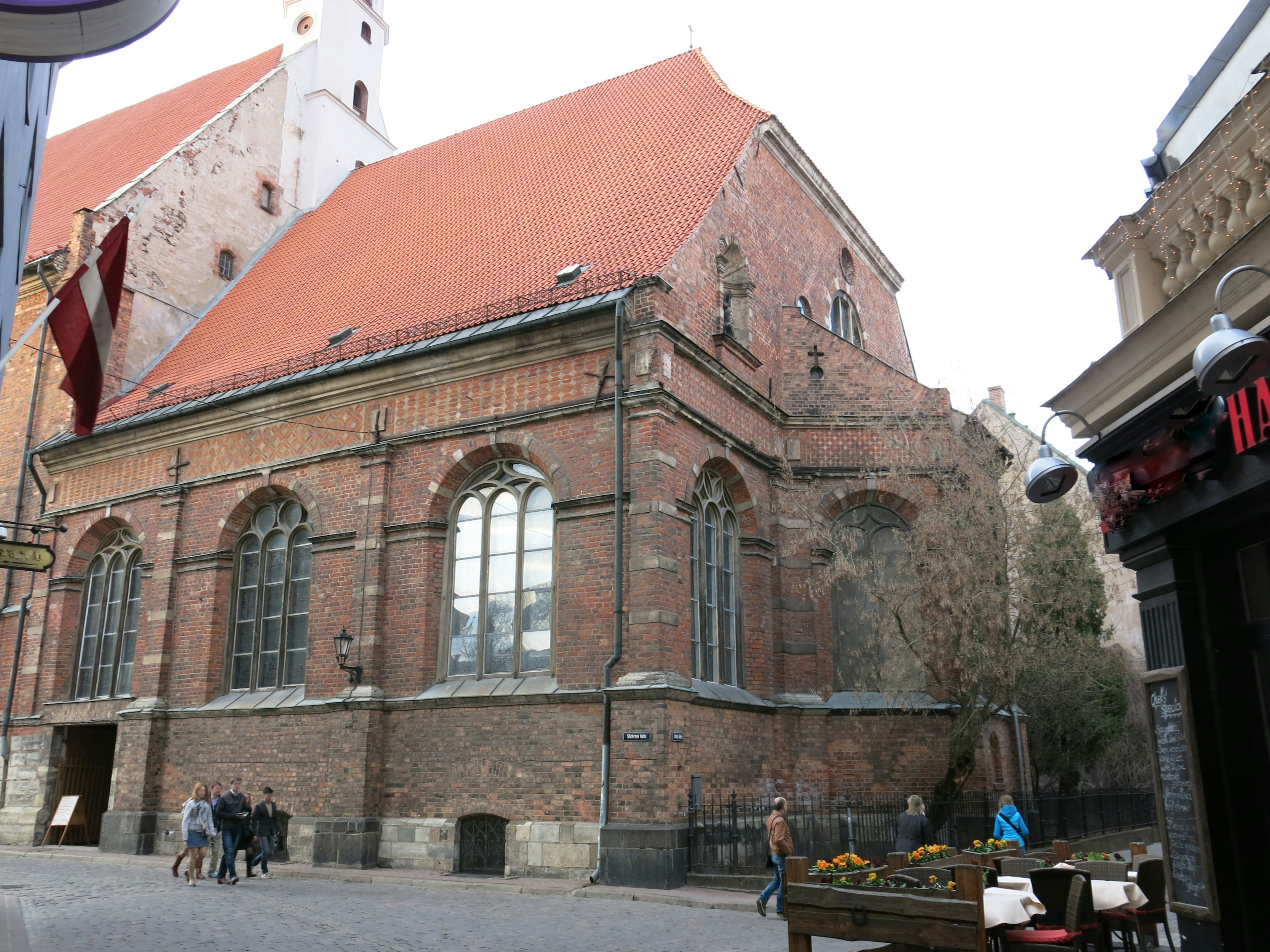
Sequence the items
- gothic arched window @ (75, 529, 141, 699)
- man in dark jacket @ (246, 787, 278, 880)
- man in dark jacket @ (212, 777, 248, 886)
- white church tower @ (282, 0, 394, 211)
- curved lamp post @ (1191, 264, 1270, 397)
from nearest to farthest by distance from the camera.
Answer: curved lamp post @ (1191, 264, 1270, 397) < man in dark jacket @ (212, 777, 248, 886) < man in dark jacket @ (246, 787, 278, 880) < gothic arched window @ (75, 529, 141, 699) < white church tower @ (282, 0, 394, 211)

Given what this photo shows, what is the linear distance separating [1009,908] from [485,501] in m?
10.9

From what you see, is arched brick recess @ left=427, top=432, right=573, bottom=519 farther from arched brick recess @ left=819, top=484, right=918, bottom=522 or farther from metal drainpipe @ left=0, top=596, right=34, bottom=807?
metal drainpipe @ left=0, top=596, right=34, bottom=807

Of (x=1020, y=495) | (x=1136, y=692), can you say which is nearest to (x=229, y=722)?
(x=1020, y=495)

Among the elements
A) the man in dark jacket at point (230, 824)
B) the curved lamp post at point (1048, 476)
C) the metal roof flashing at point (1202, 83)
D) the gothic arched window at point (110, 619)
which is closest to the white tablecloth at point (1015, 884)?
the curved lamp post at point (1048, 476)

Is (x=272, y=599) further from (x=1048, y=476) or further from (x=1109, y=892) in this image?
(x=1048, y=476)

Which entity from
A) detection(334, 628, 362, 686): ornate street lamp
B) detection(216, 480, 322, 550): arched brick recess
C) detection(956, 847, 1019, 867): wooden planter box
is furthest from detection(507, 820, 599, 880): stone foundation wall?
detection(216, 480, 322, 550): arched brick recess

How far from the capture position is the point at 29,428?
22688 mm

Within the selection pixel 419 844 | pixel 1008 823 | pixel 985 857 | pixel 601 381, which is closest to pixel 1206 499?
pixel 985 857

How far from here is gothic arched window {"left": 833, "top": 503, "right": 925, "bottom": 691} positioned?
17.0 m

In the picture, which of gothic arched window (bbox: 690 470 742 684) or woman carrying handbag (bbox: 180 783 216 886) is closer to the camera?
woman carrying handbag (bbox: 180 783 216 886)

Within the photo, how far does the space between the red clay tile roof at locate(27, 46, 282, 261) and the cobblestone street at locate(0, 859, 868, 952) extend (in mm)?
15365

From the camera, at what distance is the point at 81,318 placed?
9.30m

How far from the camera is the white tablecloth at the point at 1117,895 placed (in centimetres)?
836

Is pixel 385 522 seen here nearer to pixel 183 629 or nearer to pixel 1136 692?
pixel 183 629
